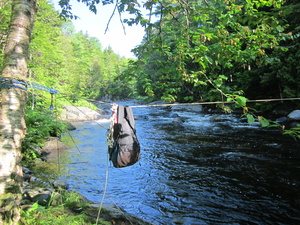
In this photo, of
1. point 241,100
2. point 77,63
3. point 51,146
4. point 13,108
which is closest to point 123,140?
point 13,108

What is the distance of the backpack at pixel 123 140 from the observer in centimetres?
292

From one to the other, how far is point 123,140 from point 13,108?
1.37m

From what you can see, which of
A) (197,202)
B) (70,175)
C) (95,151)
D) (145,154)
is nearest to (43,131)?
(95,151)

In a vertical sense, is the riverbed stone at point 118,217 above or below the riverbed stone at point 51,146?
below

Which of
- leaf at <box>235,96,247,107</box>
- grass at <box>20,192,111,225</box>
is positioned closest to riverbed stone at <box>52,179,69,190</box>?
grass at <box>20,192,111,225</box>

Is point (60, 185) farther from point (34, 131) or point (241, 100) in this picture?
point (241, 100)

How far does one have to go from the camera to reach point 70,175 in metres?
6.44

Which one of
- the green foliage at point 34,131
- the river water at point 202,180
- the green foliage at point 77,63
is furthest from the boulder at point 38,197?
the green foliage at point 77,63

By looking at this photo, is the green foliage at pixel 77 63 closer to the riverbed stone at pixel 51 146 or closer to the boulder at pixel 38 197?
the riverbed stone at pixel 51 146

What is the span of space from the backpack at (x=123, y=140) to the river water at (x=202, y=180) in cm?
26

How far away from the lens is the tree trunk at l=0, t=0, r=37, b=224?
2291 millimetres

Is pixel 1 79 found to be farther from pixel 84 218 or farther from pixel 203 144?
pixel 203 144

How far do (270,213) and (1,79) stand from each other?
5360 millimetres

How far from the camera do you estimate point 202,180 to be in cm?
614
